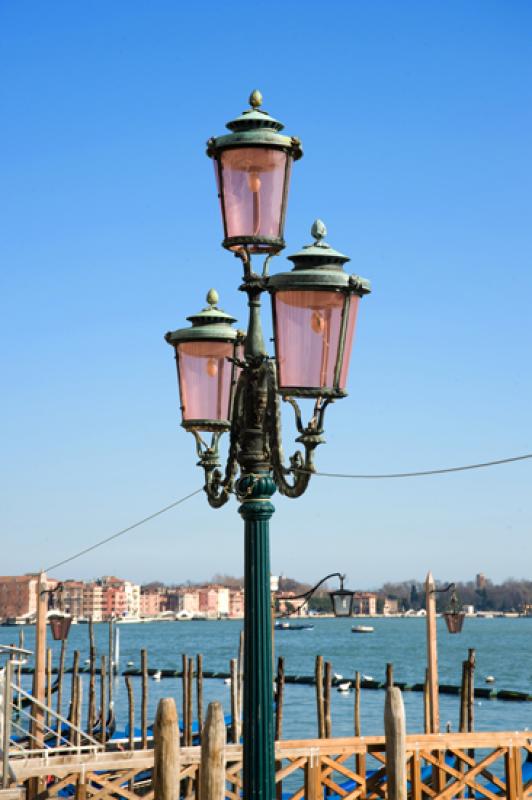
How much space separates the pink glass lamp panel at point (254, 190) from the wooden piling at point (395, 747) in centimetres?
449

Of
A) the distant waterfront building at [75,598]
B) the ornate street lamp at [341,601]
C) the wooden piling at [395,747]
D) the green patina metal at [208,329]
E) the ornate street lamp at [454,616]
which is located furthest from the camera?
the distant waterfront building at [75,598]

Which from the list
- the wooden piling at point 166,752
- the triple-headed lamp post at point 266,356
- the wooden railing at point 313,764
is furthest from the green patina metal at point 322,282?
the wooden railing at point 313,764

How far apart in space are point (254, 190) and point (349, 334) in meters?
0.77

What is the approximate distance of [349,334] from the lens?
5.29m

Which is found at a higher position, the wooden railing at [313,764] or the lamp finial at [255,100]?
the lamp finial at [255,100]

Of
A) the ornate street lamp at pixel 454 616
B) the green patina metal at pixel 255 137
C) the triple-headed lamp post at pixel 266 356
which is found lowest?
the ornate street lamp at pixel 454 616

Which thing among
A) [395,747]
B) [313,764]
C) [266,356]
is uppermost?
[266,356]

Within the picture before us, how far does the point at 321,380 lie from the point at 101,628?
176568 millimetres

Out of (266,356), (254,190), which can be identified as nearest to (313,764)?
(266,356)

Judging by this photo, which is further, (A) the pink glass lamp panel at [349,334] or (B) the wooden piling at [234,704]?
(B) the wooden piling at [234,704]

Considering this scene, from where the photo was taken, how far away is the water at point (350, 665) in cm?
4541

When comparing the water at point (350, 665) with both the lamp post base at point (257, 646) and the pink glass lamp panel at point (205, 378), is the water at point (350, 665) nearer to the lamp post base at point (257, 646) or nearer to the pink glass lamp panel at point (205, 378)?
the pink glass lamp panel at point (205, 378)

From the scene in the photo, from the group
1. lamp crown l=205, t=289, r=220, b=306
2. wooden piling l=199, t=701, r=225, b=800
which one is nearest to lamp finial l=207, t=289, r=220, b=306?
lamp crown l=205, t=289, r=220, b=306

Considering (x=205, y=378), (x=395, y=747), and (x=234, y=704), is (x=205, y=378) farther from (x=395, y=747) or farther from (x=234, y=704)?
(x=234, y=704)
